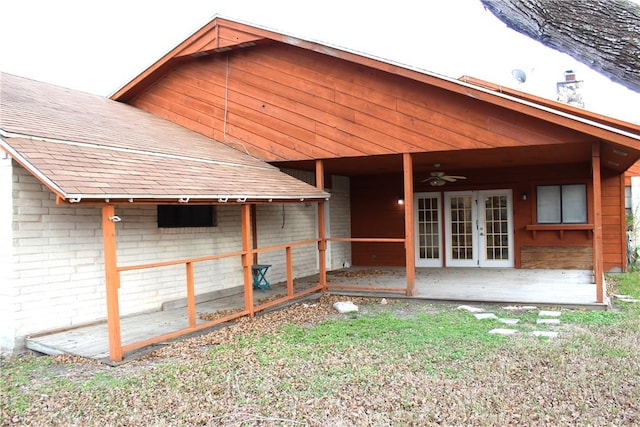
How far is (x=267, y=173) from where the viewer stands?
8.35 meters

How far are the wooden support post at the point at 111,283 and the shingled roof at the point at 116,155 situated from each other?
234mm

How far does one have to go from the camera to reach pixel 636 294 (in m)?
8.20

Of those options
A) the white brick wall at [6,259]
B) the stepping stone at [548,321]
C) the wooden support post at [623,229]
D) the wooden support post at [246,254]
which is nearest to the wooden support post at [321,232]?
the wooden support post at [246,254]

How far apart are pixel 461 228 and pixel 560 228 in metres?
2.13

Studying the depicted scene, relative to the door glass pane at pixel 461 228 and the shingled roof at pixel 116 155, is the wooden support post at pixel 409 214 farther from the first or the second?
the door glass pane at pixel 461 228

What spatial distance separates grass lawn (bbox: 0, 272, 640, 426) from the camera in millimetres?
3627

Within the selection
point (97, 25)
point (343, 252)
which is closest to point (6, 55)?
point (97, 25)

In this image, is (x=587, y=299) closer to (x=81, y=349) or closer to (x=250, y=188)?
(x=250, y=188)

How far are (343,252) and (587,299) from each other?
20.6 ft

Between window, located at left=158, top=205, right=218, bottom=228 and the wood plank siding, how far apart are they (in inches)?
53.2

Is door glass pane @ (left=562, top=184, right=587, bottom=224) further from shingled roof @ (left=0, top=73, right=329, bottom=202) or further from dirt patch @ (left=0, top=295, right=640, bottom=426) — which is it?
dirt patch @ (left=0, top=295, right=640, bottom=426)

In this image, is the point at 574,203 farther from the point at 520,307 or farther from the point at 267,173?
the point at 267,173

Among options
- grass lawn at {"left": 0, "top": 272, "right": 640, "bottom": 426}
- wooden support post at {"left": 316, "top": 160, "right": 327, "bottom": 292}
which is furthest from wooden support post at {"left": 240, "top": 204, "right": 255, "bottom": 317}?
wooden support post at {"left": 316, "top": 160, "right": 327, "bottom": 292}

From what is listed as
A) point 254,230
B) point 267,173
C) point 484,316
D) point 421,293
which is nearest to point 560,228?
point 421,293
